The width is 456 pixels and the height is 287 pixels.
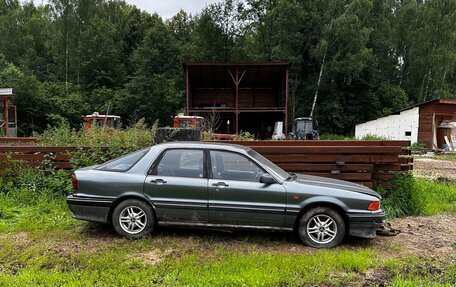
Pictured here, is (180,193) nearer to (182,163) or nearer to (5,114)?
(182,163)

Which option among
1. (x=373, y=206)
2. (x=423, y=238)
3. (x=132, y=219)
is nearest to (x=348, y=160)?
(x=423, y=238)

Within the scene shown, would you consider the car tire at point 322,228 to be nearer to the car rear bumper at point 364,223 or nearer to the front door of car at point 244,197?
the car rear bumper at point 364,223

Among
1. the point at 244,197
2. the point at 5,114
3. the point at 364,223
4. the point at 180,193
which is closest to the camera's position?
the point at 364,223

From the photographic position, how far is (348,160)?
21.9 feet

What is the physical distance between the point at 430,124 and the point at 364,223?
25.7m

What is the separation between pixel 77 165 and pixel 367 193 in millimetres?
5470

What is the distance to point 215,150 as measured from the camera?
16.7ft

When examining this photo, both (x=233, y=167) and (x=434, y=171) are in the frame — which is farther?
(x=434, y=171)

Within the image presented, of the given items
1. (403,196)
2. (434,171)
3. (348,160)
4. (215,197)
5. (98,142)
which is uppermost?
(98,142)

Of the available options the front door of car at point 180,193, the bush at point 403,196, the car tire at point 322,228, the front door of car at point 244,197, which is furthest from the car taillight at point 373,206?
the front door of car at point 180,193

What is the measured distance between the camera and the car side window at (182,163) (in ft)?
16.4

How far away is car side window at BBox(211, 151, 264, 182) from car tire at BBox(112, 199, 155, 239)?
1.12 meters

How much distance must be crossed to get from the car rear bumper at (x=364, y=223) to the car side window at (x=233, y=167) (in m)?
1.42

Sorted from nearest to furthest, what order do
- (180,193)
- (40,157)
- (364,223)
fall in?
(364,223) < (180,193) < (40,157)
